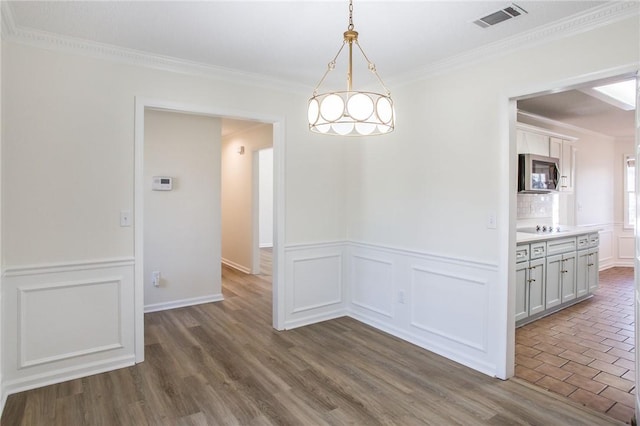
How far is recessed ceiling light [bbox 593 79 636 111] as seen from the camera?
428cm

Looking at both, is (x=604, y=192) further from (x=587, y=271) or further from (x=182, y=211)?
(x=182, y=211)

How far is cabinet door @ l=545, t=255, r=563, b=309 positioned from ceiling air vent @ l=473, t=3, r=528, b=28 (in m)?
2.78

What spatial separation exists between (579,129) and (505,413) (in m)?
5.69

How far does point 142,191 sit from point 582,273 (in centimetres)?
515

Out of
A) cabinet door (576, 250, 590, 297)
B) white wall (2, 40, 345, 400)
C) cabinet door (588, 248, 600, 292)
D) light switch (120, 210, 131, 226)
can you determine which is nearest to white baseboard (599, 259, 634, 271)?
cabinet door (588, 248, 600, 292)

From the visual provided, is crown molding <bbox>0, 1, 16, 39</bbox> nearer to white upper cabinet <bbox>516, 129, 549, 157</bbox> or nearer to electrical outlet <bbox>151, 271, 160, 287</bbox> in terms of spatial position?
electrical outlet <bbox>151, 271, 160, 287</bbox>

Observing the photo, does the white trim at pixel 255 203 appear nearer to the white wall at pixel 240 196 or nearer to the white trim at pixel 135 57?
the white wall at pixel 240 196

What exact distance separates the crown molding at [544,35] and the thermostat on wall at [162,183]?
3026 millimetres

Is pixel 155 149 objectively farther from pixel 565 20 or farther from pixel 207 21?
pixel 565 20

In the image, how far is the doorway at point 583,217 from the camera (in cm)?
284

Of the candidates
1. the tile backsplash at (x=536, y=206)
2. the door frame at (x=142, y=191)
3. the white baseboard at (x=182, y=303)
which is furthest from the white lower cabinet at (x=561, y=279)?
the white baseboard at (x=182, y=303)

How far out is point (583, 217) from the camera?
668 centimetres

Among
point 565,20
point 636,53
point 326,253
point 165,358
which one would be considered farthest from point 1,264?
point 636,53

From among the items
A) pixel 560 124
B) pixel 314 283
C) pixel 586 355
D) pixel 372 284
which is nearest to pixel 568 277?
pixel 586 355
